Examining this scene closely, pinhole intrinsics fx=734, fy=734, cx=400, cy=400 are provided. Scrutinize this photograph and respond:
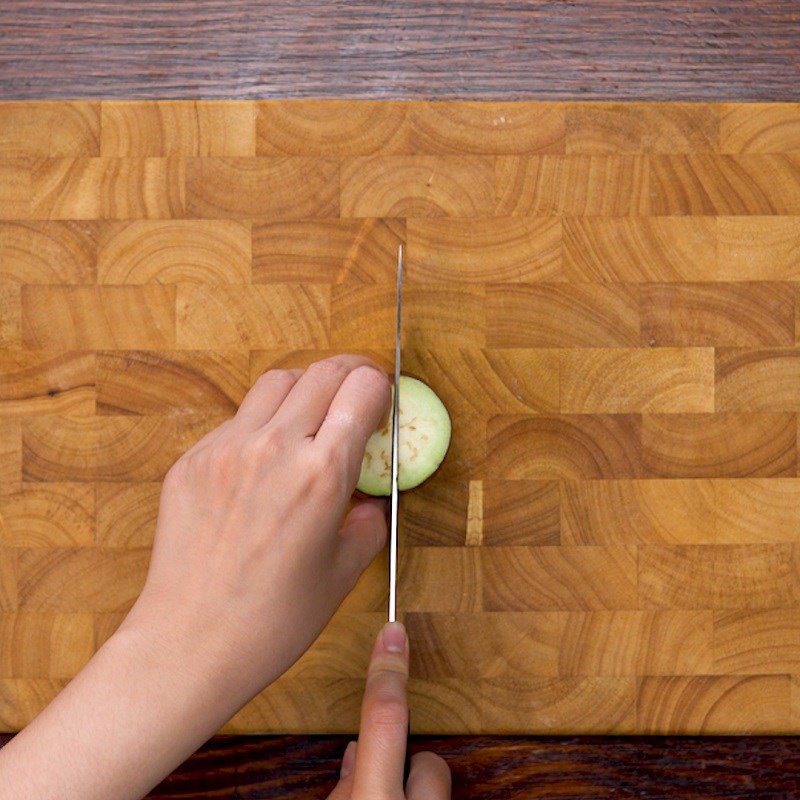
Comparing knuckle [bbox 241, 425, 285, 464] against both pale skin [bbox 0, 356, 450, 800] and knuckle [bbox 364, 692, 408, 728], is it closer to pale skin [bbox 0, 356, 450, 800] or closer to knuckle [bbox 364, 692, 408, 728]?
pale skin [bbox 0, 356, 450, 800]

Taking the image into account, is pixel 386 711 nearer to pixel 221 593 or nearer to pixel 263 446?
pixel 221 593

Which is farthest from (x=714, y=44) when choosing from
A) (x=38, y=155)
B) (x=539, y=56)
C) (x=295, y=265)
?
(x=38, y=155)

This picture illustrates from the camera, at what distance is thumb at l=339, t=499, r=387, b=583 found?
1.03 m

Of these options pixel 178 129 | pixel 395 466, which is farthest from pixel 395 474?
pixel 178 129

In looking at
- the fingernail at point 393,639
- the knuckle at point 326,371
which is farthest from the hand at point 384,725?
the knuckle at point 326,371

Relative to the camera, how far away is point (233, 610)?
0.91 meters

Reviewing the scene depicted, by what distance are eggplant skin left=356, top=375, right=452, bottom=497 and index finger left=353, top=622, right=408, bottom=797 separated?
28cm

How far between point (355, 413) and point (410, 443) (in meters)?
0.16

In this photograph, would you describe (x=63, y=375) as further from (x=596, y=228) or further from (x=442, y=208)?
(x=596, y=228)

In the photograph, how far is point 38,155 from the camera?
3.79ft

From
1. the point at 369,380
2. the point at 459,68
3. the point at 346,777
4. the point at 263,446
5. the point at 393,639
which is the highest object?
the point at 459,68

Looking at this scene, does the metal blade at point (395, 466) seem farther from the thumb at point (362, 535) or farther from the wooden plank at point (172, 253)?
the wooden plank at point (172, 253)

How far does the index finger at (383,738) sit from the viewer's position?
91 centimetres

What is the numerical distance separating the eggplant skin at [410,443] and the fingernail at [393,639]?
0.21 meters
